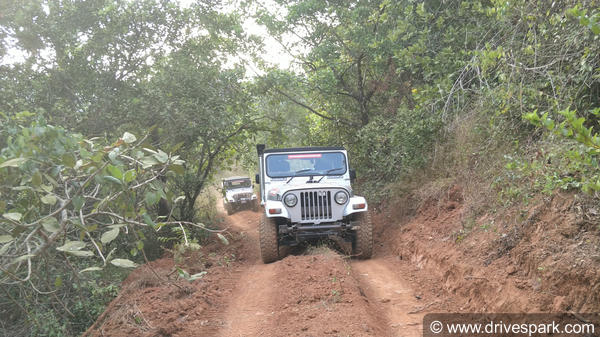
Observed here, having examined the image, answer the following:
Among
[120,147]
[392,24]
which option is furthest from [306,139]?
[120,147]

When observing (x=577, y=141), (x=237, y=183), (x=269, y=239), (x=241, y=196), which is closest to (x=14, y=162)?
(x=577, y=141)

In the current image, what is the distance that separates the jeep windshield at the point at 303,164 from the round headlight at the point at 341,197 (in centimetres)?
118

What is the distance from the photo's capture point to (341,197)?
26.6 feet

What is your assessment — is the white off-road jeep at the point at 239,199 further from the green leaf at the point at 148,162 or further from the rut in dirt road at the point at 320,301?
the green leaf at the point at 148,162

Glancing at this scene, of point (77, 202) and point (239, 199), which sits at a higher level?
point (77, 202)

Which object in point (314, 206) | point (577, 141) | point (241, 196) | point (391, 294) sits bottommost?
point (391, 294)

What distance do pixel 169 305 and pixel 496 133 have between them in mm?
5267

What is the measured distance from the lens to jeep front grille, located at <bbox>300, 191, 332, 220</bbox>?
8.02 meters

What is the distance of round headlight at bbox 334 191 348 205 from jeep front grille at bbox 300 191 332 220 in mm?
183

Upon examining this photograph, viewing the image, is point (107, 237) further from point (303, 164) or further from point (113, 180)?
point (303, 164)

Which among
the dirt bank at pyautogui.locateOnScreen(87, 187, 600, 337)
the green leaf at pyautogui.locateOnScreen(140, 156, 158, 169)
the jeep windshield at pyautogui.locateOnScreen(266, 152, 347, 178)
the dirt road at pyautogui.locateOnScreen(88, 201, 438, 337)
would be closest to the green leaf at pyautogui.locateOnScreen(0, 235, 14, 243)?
the green leaf at pyautogui.locateOnScreen(140, 156, 158, 169)

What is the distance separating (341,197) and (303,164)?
61.2 inches

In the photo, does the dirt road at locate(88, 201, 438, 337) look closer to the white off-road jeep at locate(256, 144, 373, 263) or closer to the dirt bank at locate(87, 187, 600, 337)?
the dirt bank at locate(87, 187, 600, 337)

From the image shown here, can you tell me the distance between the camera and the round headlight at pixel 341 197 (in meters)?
8.07
